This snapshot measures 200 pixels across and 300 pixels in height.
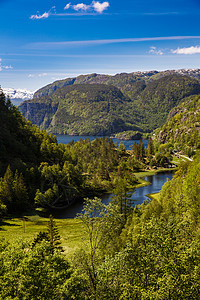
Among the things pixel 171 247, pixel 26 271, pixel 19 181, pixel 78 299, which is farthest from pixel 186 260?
pixel 19 181

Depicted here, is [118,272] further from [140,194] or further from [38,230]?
[140,194]

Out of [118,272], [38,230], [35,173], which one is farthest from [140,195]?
[118,272]

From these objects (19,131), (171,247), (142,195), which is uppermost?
(19,131)

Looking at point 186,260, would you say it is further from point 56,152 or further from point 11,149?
point 56,152

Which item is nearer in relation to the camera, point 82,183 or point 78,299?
point 78,299

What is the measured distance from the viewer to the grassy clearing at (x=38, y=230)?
64438 mm

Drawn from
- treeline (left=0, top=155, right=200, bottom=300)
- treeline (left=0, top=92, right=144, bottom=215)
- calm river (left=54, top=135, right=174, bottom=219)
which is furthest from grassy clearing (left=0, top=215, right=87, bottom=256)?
treeline (left=0, top=155, right=200, bottom=300)

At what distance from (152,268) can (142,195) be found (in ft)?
365

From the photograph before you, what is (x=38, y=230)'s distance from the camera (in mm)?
77312

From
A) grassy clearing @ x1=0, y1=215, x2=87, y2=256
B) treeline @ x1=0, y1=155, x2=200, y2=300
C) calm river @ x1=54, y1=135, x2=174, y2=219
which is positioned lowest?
calm river @ x1=54, y1=135, x2=174, y2=219

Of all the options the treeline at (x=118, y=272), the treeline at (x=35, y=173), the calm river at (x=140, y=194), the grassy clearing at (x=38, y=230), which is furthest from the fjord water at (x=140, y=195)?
the treeline at (x=118, y=272)

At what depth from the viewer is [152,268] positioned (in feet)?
94.4

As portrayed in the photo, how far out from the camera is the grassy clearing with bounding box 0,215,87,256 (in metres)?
64.4

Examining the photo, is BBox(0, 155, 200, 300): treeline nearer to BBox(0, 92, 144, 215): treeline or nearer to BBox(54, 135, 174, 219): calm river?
BBox(0, 92, 144, 215): treeline
